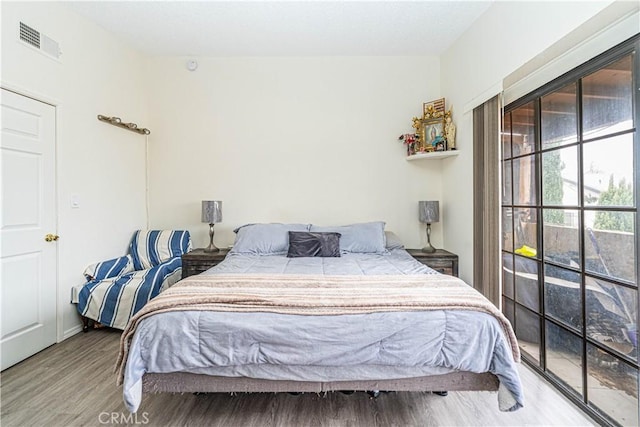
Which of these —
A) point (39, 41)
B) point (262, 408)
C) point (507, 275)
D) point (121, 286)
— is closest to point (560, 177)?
point (507, 275)

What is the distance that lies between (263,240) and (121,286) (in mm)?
1331

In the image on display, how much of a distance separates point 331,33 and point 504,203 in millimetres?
2296

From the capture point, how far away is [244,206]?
11.4 feet

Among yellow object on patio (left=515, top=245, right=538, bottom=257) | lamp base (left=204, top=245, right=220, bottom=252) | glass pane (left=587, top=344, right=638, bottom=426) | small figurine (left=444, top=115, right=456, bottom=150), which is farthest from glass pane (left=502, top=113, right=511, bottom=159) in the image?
lamp base (left=204, top=245, right=220, bottom=252)

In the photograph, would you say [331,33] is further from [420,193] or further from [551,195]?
[551,195]

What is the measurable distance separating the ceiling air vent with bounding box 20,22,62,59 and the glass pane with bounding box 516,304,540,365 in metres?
4.37

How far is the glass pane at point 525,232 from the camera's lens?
213 cm

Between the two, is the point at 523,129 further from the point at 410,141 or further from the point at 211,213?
the point at 211,213

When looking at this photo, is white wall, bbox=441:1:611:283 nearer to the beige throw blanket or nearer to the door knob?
the beige throw blanket

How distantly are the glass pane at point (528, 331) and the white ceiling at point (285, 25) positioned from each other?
2.55 meters

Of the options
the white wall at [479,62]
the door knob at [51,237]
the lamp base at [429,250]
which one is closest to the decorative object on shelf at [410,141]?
the white wall at [479,62]

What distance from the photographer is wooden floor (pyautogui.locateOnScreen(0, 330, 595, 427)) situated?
62.4 inches

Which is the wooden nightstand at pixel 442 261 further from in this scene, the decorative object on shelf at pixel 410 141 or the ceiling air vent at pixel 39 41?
the ceiling air vent at pixel 39 41

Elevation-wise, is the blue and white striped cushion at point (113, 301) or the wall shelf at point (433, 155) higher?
the wall shelf at point (433, 155)
